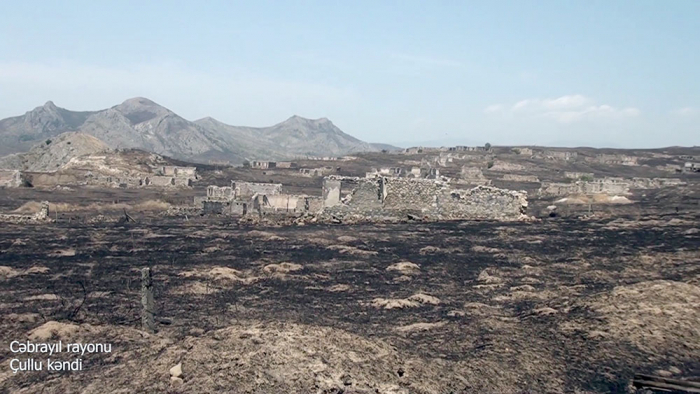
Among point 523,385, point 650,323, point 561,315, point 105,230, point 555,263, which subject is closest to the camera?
point 523,385

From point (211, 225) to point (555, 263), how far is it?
1511cm

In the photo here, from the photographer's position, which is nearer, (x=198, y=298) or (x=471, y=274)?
(x=198, y=298)

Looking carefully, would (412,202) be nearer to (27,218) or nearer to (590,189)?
(27,218)

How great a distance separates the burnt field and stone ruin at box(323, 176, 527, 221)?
21.8 feet

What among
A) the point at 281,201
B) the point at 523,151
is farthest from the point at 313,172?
the point at 523,151

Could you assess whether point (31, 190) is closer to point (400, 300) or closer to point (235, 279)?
point (235, 279)

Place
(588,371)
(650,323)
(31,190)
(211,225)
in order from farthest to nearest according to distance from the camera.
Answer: (31,190) → (211,225) → (650,323) → (588,371)

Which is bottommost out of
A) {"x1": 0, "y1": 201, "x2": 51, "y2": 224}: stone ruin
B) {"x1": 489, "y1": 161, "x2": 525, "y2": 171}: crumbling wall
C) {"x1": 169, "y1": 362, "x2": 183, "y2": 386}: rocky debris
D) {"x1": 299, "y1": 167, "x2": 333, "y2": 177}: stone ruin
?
{"x1": 299, "y1": 167, "x2": 333, "y2": 177}: stone ruin

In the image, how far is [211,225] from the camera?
2573cm

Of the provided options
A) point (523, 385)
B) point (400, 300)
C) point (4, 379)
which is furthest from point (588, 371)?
point (4, 379)

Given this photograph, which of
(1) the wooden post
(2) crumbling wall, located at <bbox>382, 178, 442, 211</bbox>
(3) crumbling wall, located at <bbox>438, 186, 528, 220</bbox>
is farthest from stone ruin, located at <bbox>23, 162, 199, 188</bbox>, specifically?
(1) the wooden post

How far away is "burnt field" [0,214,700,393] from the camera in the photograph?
7664 mm

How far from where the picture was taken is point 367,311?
11133 millimetres

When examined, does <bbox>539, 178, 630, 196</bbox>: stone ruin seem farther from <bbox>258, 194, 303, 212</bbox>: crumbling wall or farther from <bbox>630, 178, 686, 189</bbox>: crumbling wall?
<bbox>258, 194, 303, 212</bbox>: crumbling wall
